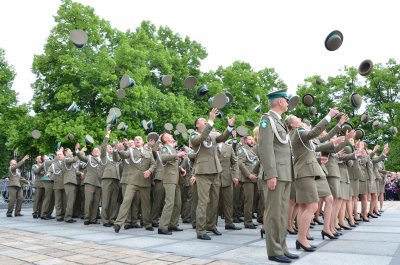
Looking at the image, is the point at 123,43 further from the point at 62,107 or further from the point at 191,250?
the point at 191,250

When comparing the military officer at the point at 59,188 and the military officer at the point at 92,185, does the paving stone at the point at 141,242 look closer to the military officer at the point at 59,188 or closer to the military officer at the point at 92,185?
the military officer at the point at 92,185

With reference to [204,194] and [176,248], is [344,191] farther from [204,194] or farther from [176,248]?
[176,248]

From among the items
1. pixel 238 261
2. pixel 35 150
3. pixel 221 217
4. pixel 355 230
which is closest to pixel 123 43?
pixel 35 150

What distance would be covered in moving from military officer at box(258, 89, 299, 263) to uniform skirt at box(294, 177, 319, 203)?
0.58m

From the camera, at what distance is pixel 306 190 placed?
616cm

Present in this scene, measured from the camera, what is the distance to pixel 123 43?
2628cm

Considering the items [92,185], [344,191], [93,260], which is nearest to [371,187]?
[344,191]

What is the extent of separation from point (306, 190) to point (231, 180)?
10.4 ft

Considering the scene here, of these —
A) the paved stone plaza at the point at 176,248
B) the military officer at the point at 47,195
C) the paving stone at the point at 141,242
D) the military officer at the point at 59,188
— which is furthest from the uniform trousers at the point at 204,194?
the military officer at the point at 47,195

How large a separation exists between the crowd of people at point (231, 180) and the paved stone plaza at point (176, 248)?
0.37 m

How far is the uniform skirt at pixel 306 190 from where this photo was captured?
6070 millimetres

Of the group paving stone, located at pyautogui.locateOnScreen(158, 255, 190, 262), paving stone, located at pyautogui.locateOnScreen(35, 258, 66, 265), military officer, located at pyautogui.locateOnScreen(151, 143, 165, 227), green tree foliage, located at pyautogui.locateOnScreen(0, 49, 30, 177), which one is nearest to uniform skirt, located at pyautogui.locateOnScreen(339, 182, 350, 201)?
paving stone, located at pyautogui.locateOnScreen(158, 255, 190, 262)

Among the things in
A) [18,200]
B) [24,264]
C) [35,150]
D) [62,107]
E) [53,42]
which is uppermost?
[53,42]

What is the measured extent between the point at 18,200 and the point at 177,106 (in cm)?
1639
